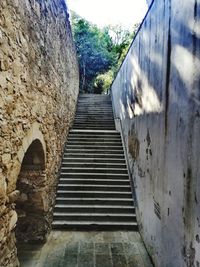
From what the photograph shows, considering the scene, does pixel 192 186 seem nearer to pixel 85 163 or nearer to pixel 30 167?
pixel 30 167

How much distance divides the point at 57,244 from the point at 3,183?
7.40ft

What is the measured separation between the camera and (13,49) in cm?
255

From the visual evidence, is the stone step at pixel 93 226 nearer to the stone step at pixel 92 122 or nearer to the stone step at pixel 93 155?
the stone step at pixel 93 155

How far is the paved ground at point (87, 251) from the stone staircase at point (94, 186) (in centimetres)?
30

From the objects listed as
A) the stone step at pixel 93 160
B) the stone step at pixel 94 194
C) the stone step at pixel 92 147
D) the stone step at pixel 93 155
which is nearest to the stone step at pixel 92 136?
the stone step at pixel 92 147

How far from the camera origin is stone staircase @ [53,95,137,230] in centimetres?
506

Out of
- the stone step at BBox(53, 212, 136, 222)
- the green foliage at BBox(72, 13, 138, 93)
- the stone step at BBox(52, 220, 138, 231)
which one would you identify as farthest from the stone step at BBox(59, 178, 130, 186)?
the green foliage at BBox(72, 13, 138, 93)

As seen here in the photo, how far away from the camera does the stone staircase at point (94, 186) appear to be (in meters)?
5.06

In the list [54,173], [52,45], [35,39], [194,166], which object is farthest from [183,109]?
[54,173]

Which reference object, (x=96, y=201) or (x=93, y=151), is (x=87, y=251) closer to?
(x=96, y=201)

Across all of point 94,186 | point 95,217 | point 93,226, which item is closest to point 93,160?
point 94,186

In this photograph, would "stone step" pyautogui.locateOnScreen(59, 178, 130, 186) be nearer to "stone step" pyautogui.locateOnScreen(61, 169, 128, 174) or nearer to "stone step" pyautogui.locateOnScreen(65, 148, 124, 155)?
"stone step" pyautogui.locateOnScreen(61, 169, 128, 174)

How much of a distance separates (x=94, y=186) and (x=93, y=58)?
467 inches

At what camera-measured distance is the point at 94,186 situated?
5.81m
